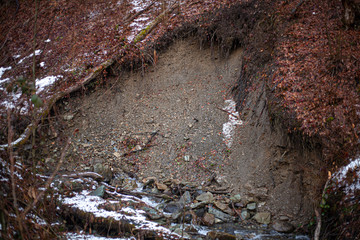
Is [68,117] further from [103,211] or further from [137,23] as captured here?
[137,23]

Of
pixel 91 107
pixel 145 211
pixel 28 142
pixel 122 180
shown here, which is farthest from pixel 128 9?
pixel 145 211

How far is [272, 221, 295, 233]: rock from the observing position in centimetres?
456

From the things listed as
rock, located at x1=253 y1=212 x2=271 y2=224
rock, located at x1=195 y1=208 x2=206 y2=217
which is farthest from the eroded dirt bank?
rock, located at x1=195 y1=208 x2=206 y2=217

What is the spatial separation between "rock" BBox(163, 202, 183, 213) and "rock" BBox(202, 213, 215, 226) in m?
0.54

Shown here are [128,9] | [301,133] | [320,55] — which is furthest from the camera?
[128,9]

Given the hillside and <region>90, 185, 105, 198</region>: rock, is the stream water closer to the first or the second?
<region>90, 185, 105, 198</region>: rock

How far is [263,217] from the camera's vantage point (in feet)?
16.2

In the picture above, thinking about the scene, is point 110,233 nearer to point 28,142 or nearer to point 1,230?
point 1,230

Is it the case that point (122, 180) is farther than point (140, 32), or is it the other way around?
point (140, 32)

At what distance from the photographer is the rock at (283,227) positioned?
456 cm

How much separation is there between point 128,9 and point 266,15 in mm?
6148

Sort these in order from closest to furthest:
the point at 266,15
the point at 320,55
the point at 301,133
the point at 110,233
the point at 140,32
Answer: the point at 110,233
the point at 301,133
the point at 320,55
the point at 266,15
the point at 140,32

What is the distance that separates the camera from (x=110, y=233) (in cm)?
430

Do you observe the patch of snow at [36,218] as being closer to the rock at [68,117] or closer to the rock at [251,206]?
the rock at [251,206]
